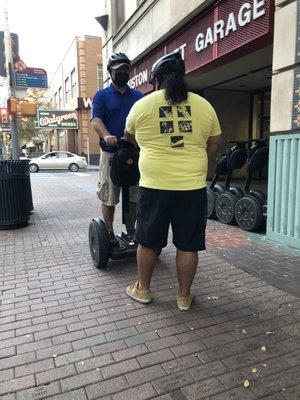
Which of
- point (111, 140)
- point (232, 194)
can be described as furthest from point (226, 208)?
point (111, 140)

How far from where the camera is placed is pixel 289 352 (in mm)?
2621

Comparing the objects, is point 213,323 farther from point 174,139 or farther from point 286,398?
point 174,139

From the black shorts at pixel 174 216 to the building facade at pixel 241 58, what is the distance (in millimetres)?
2152

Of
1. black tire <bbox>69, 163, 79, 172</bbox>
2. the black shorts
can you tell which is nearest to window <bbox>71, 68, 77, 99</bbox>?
black tire <bbox>69, 163, 79, 172</bbox>

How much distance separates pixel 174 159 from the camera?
9.80 ft

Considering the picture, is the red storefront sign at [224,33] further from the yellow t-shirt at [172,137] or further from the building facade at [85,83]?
the building facade at [85,83]

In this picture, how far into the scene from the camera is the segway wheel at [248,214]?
5691mm

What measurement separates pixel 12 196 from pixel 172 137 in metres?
4.27

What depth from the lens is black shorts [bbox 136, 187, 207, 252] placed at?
304 centimetres

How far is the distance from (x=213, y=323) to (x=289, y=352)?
0.60m

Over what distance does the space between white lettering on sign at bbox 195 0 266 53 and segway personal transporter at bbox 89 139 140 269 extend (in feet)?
10.5

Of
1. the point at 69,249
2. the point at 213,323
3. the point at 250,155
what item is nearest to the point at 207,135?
the point at 213,323

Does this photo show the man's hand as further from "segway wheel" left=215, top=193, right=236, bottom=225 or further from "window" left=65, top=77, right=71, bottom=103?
"window" left=65, top=77, right=71, bottom=103

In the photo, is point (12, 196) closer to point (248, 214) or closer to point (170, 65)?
point (248, 214)
